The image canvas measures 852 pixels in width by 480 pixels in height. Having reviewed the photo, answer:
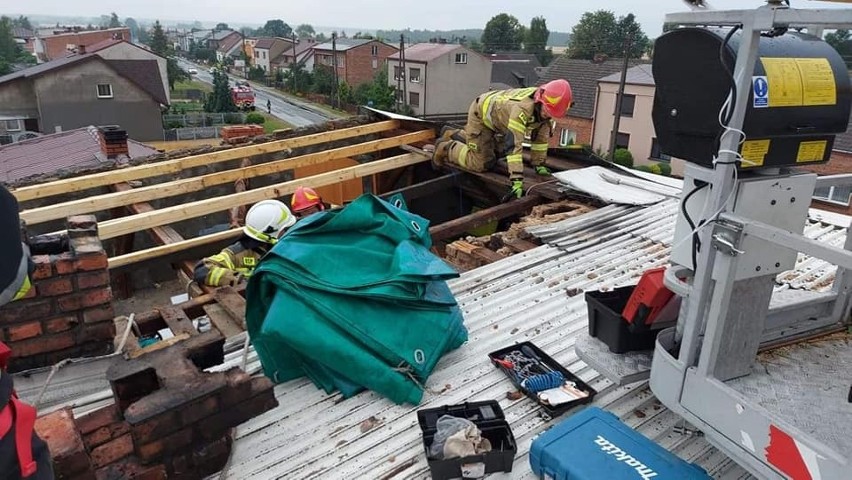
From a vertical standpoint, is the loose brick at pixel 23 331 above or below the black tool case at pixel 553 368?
above

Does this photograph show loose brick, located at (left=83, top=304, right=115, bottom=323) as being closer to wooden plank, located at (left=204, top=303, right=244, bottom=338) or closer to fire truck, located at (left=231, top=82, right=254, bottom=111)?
wooden plank, located at (left=204, top=303, right=244, bottom=338)

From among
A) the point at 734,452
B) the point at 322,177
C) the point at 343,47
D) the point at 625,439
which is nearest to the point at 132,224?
the point at 322,177

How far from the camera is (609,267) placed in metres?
4.71

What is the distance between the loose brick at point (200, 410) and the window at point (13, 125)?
116 ft

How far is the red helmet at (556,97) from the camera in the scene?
6.66 metres

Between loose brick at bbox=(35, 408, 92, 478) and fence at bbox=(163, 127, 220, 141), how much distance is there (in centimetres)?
3614

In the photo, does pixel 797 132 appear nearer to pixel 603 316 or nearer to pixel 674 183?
pixel 603 316

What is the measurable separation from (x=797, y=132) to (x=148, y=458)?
288 cm

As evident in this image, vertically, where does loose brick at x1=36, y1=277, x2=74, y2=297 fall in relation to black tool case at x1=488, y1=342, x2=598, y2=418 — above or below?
above

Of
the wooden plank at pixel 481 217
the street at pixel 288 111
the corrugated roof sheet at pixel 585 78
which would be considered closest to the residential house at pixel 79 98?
the street at pixel 288 111

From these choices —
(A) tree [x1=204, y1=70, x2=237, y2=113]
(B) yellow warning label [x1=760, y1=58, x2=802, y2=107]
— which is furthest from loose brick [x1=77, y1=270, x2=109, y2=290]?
(A) tree [x1=204, y1=70, x2=237, y2=113]

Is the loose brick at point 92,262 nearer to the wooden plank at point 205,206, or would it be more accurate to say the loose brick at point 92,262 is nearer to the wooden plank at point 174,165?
the wooden plank at point 205,206

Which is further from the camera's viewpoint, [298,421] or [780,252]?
[298,421]

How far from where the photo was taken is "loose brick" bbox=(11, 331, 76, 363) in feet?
9.94
